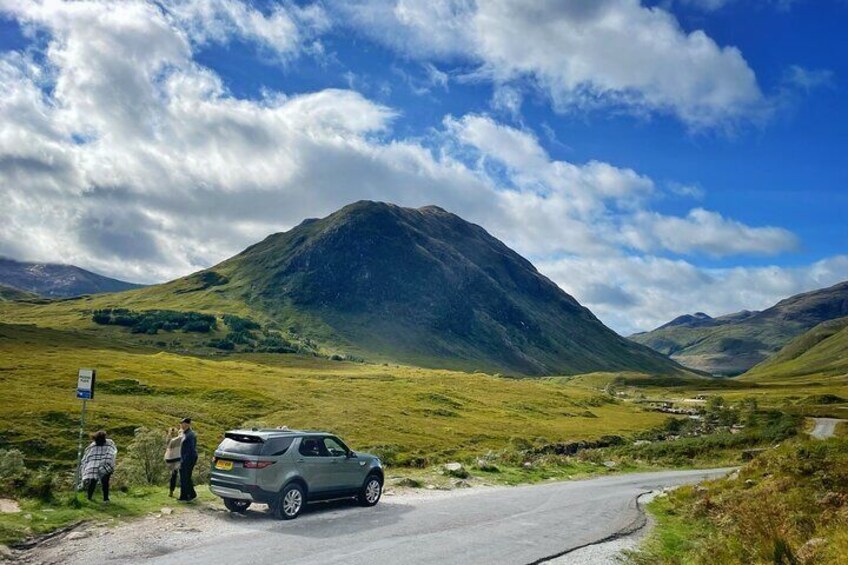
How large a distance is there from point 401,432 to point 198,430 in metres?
22.9

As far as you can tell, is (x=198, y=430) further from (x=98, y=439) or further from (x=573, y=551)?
(x=573, y=551)

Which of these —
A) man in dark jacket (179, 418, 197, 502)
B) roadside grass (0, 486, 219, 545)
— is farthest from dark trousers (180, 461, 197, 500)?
roadside grass (0, 486, 219, 545)

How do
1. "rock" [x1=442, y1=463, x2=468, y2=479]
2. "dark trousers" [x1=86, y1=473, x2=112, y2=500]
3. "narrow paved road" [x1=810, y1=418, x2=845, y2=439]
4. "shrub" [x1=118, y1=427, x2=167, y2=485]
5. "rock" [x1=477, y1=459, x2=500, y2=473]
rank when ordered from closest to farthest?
"dark trousers" [x1=86, y1=473, x2=112, y2=500] < "shrub" [x1=118, y1=427, x2=167, y2=485] < "rock" [x1=442, y1=463, x2=468, y2=479] < "rock" [x1=477, y1=459, x2=500, y2=473] < "narrow paved road" [x1=810, y1=418, x2=845, y2=439]

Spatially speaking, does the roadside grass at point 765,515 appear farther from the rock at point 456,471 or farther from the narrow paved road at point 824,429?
the narrow paved road at point 824,429

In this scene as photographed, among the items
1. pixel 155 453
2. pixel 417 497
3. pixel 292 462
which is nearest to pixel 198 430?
pixel 155 453

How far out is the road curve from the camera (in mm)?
14625

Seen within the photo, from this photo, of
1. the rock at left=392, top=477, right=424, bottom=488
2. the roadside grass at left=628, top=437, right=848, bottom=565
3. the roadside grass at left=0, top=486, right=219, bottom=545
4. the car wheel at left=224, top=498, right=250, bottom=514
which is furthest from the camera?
the rock at left=392, top=477, right=424, bottom=488

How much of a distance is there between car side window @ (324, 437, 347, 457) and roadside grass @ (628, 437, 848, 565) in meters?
9.93

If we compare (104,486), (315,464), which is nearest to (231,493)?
(315,464)

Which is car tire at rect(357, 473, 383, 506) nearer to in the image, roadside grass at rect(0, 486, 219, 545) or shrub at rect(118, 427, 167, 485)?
roadside grass at rect(0, 486, 219, 545)

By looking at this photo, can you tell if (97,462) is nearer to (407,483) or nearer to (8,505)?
(8,505)

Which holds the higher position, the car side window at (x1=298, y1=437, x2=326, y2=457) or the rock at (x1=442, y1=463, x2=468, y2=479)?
the car side window at (x1=298, y1=437, x2=326, y2=457)

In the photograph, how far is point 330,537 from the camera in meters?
16.7

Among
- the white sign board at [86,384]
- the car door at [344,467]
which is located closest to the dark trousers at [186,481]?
the white sign board at [86,384]
